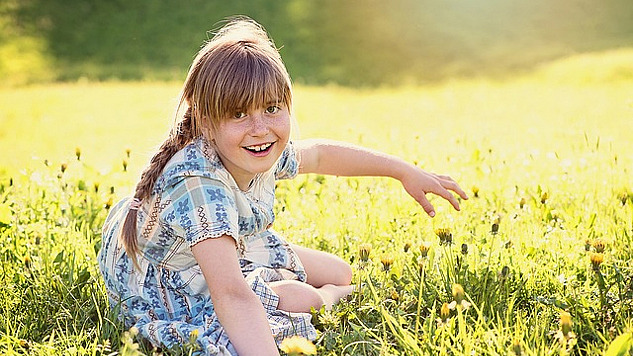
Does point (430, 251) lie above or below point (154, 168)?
below

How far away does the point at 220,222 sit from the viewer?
2246 millimetres

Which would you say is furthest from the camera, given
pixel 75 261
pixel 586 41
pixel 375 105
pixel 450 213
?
pixel 586 41

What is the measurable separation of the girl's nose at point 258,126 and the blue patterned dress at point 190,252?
0.55 ft

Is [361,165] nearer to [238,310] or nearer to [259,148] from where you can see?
[259,148]

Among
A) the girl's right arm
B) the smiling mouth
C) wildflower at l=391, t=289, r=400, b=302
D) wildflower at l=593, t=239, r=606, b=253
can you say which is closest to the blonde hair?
the smiling mouth

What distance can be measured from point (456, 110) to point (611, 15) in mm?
7077

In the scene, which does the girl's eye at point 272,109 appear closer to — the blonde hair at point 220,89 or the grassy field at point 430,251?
the blonde hair at point 220,89

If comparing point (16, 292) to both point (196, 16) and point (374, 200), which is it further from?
point (196, 16)

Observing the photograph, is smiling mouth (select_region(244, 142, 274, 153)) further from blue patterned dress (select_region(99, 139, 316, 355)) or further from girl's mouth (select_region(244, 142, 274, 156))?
blue patterned dress (select_region(99, 139, 316, 355))

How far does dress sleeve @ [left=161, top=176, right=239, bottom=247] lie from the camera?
2230 mm

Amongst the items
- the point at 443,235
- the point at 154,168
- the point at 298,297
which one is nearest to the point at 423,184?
the point at 443,235

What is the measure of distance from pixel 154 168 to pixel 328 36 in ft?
36.8

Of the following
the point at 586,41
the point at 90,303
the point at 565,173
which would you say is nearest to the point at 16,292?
the point at 90,303

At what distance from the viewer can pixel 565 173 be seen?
354 centimetres
